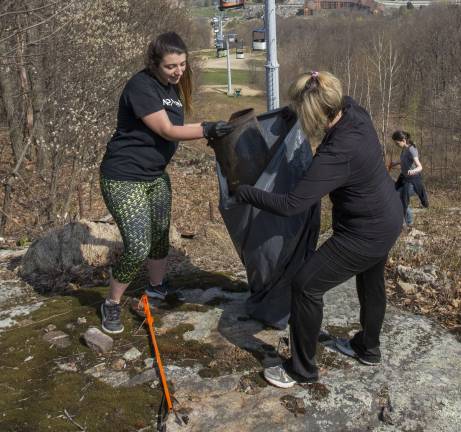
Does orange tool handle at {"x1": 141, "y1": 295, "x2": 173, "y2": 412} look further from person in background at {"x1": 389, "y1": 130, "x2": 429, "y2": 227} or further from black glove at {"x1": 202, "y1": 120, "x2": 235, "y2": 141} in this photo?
person in background at {"x1": 389, "y1": 130, "x2": 429, "y2": 227}

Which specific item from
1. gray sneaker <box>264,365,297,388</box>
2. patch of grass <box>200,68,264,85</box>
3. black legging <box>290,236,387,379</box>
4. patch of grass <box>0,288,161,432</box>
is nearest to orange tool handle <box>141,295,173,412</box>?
patch of grass <box>0,288,161,432</box>

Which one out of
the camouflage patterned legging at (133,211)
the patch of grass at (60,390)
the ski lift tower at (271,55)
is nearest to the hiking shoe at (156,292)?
the patch of grass at (60,390)

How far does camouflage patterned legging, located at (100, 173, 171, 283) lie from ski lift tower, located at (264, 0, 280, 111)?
10.0 feet

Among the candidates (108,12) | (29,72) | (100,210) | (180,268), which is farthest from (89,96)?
(180,268)

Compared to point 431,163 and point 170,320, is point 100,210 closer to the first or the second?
point 170,320

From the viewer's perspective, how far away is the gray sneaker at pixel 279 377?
3039 mm

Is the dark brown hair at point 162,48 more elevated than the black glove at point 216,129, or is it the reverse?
the dark brown hair at point 162,48

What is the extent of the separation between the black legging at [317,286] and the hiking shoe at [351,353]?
37cm

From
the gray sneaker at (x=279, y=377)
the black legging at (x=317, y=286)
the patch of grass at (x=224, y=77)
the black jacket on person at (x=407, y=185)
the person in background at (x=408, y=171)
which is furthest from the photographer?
the patch of grass at (x=224, y=77)

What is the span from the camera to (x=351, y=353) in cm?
336

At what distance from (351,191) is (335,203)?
5.9 inches

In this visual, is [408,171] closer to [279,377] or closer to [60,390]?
[279,377]

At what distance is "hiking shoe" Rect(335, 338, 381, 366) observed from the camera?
10.7 feet

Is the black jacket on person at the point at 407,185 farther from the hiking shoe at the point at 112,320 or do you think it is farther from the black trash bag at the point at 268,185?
the hiking shoe at the point at 112,320
